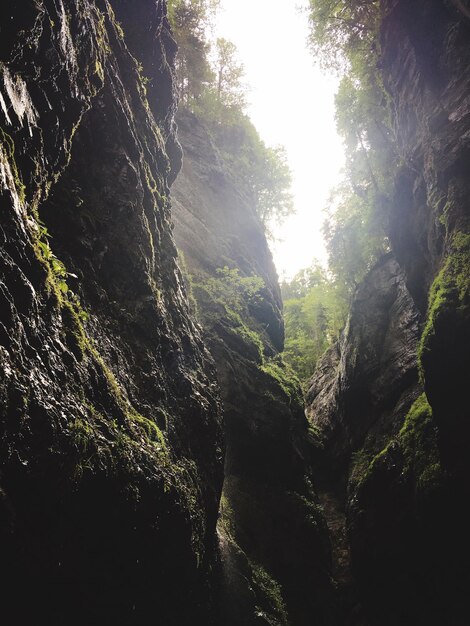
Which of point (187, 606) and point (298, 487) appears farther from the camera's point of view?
point (298, 487)

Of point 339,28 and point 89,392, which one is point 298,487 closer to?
point 89,392

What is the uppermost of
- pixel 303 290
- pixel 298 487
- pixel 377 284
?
pixel 303 290

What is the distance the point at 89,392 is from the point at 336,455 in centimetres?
1341

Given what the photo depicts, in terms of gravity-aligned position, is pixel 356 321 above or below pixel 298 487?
above

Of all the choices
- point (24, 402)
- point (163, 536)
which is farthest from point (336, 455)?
point (24, 402)

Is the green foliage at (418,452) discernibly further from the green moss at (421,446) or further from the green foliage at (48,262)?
the green foliage at (48,262)

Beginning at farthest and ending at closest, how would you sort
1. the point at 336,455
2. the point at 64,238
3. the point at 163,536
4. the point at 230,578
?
1. the point at 336,455
2. the point at 230,578
3. the point at 64,238
4. the point at 163,536

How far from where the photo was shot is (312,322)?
2855 centimetres

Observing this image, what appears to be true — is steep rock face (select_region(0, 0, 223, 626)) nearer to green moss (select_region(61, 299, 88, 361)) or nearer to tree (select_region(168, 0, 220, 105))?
green moss (select_region(61, 299, 88, 361))

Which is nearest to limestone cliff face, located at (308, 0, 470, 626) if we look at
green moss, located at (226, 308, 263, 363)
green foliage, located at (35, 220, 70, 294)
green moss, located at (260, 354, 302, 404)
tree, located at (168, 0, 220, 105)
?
green moss, located at (260, 354, 302, 404)

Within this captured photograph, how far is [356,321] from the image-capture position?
18.0 metres

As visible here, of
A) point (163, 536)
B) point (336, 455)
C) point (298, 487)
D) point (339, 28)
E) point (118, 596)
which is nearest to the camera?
point (118, 596)

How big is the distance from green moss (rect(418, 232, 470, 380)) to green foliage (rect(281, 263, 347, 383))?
40.4 feet

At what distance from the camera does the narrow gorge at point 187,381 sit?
365 centimetres
